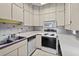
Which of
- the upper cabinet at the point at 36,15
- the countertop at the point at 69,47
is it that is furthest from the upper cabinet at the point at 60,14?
the countertop at the point at 69,47

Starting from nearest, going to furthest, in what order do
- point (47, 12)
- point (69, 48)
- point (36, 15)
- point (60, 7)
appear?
point (69, 48), point (60, 7), point (47, 12), point (36, 15)

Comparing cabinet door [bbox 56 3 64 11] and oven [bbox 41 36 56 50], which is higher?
cabinet door [bbox 56 3 64 11]

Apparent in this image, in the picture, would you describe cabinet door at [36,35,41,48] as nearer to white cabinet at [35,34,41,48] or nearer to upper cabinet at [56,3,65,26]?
white cabinet at [35,34,41,48]

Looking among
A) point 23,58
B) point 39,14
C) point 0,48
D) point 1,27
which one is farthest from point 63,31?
point 23,58

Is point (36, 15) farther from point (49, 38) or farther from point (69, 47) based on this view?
point (69, 47)

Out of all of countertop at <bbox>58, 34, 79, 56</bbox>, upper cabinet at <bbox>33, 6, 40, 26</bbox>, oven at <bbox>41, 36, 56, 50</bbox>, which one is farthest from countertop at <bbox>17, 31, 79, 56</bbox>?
upper cabinet at <bbox>33, 6, 40, 26</bbox>

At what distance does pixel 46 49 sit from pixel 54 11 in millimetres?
1616

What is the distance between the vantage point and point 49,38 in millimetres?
2697

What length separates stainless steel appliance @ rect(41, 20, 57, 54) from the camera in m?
2.62

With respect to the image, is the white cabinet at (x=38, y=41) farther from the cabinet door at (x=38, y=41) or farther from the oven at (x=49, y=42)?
the oven at (x=49, y=42)

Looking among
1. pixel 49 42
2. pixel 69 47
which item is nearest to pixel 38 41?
pixel 49 42

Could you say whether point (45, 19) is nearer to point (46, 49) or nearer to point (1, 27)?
point (46, 49)

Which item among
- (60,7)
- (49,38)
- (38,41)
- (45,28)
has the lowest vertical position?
(38,41)

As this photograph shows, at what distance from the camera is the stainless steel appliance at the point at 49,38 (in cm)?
262
